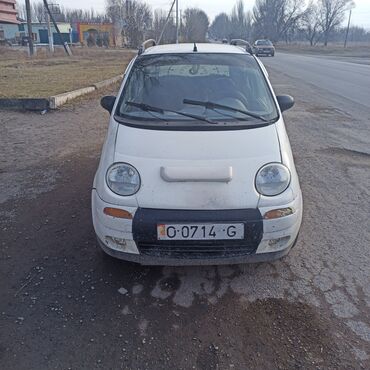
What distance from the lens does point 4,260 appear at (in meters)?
3.15

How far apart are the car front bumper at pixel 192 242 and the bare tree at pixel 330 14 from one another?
88.3m

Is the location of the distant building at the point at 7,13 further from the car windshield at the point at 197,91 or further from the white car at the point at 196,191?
the white car at the point at 196,191

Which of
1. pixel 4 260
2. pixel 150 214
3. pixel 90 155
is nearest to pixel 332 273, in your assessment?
pixel 150 214

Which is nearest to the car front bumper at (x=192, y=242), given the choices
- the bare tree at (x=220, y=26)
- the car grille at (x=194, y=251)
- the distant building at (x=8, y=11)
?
the car grille at (x=194, y=251)

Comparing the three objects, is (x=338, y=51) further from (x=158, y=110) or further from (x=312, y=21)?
(x=158, y=110)

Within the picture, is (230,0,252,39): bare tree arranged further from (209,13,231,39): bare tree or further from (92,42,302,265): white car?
(92,42,302,265): white car

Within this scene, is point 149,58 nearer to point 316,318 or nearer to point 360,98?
point 316,318

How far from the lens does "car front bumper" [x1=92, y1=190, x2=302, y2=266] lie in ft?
8.34

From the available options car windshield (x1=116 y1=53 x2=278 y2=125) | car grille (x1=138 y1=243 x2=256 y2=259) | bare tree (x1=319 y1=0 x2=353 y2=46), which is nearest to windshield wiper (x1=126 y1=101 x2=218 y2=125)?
car windshield (x1=116 y1=53 x2=278 y2=125)

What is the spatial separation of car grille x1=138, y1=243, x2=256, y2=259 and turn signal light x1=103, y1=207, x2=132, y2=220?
226 mm

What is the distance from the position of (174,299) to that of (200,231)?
58 centimetres

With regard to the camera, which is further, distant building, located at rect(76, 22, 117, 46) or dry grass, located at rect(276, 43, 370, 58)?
distant building, located at rect(76, 22, 117, 46)

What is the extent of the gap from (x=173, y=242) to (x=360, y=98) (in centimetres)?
1147

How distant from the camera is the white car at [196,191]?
2.56m
